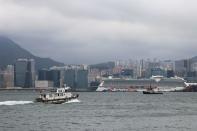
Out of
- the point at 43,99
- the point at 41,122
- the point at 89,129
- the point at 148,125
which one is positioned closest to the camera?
the point at 89,129

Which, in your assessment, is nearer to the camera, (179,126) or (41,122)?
(179,126)

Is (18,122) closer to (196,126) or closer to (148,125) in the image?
(148,125)

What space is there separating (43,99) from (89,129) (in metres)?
53.5

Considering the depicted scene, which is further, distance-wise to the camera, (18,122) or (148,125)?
(18,122)

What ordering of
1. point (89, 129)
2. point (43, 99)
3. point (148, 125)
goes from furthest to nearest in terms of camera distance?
point (43, 99), point (148, 125), point (89, 129)

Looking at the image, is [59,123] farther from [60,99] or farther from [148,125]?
[60,99]

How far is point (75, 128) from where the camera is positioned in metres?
55.4

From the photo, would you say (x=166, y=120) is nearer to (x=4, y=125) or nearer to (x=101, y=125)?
(x=101, y=125)

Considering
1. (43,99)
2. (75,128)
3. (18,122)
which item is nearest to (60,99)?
(43,99)

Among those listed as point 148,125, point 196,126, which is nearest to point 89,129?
point 148,125

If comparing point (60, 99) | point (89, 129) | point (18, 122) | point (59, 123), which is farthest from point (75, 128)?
point (60, 99)

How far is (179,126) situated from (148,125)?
126 inches

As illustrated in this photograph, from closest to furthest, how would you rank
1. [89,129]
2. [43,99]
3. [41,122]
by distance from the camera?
1. [89,129]
2. [41,122]
3. [43,99]

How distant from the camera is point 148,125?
5841 cm
